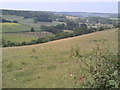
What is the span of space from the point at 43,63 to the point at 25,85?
3.76 m

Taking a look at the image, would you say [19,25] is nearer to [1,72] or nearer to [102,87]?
[1,72]

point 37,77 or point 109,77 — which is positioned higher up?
point 109,77

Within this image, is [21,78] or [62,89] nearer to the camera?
[62,89]

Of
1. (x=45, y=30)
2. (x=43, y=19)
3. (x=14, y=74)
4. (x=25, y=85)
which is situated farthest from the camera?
(x=43, y=19)

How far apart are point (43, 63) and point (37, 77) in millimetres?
2752

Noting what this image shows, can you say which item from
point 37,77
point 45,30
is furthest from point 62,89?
point 45,30

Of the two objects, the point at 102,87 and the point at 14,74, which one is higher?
the point at 102,87

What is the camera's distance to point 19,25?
235 feet

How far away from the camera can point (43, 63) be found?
1032 centimetres

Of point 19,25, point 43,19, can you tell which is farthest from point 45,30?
point 43,19

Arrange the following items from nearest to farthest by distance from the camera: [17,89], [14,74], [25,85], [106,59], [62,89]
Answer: [106,59]
[62,89]
[17,89]
[25,85]
[14,74]

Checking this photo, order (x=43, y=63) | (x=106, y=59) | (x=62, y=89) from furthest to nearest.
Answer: (x=43, y=63) < (x=62, y=89) < (x=106, y=59)

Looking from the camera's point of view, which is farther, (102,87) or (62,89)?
(62,89)

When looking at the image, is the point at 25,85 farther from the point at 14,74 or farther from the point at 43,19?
the point at 43,19
